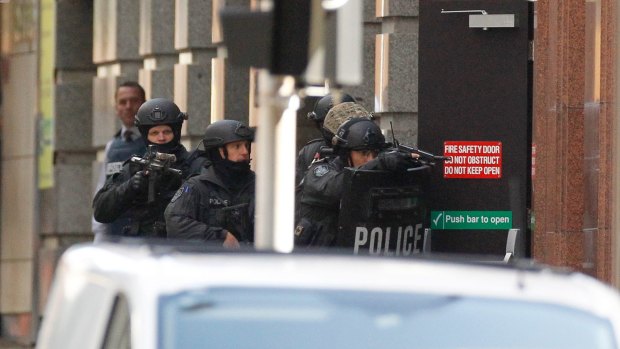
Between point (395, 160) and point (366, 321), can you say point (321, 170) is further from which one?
point (366, 321)

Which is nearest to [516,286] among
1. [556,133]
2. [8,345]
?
[556,133]

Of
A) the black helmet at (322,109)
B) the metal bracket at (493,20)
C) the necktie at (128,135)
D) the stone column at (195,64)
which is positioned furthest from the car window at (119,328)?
the stone column at (195,64)

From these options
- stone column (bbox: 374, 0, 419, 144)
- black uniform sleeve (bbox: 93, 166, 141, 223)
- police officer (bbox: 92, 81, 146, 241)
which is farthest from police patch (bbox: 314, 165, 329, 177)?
police officer (bbox: 92, 81, 146, 241)

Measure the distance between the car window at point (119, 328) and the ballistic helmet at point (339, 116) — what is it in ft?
19.0

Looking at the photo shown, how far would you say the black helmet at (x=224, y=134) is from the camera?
10156 millimetres

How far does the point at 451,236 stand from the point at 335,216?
0.62 metres

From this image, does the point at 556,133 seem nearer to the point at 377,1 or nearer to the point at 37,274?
the point at 377,1

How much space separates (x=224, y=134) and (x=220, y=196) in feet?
1.23

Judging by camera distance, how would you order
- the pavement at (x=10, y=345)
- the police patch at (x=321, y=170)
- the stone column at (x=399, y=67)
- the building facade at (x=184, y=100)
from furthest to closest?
the pavement at (x=10, y=345) < the stone column at (x=399, y=67) < the building facade at (x=184, y=100) < the police patch at (x=321, y=170)

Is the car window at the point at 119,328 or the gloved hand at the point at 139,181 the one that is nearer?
the car window at the point at 119,328

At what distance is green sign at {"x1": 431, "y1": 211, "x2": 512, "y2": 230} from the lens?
376 inches

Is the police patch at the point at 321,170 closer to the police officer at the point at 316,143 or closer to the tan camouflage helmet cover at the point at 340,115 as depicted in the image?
the tan camouflage helmet cover at the point at 340,115

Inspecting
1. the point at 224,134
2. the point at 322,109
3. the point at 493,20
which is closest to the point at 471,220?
the point at 493,20

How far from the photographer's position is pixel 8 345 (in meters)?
18.6
